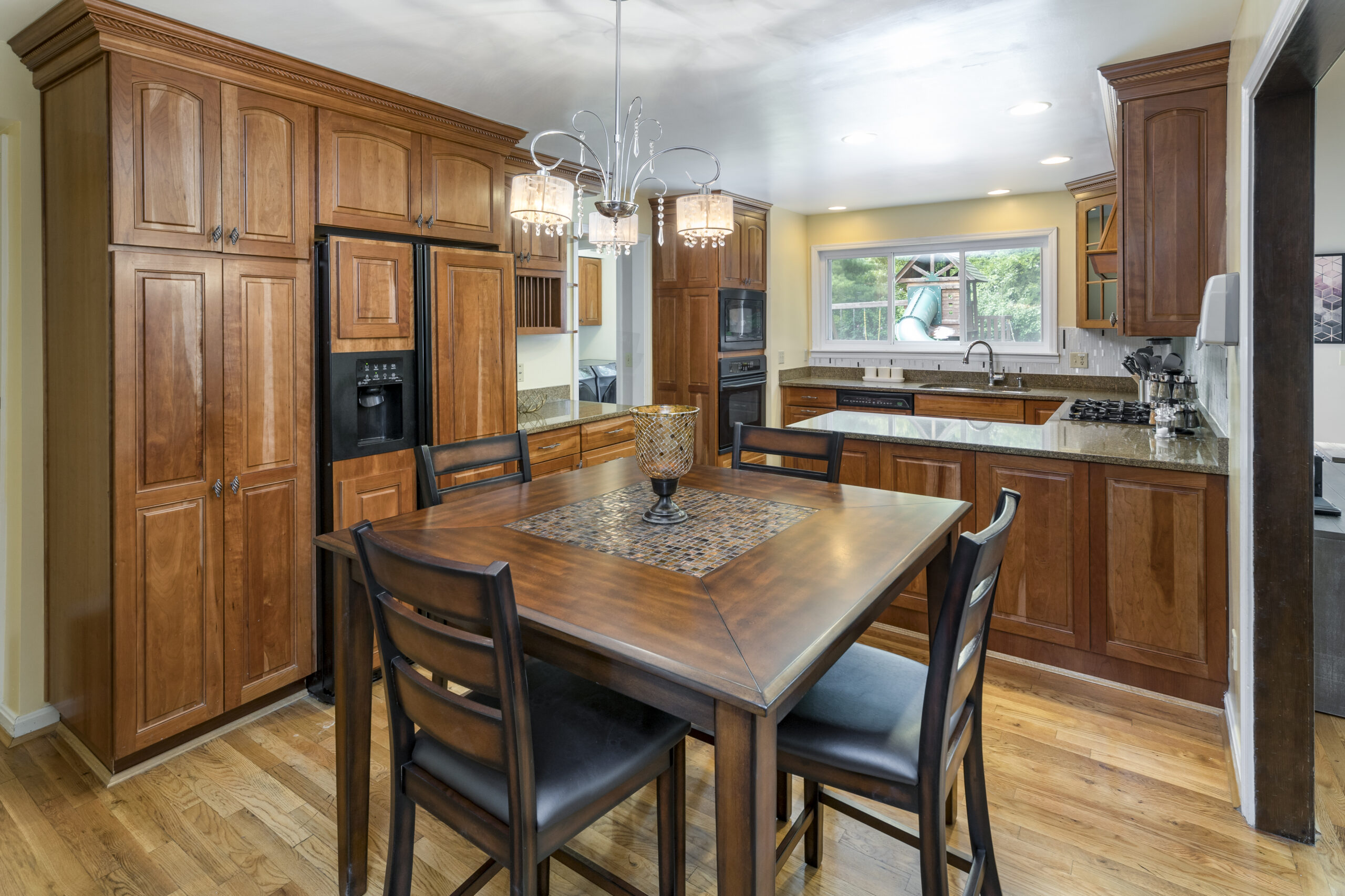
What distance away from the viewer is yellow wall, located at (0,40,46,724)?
2.39 meters

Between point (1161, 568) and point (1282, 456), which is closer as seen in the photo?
point (1282, 456)

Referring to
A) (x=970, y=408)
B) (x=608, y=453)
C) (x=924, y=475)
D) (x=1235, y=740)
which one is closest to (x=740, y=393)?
(x=970, y=408)

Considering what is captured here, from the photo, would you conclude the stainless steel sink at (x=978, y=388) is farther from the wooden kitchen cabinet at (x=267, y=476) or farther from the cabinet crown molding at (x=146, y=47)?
the wooden kitchen cabinet at (x=267, y=476)

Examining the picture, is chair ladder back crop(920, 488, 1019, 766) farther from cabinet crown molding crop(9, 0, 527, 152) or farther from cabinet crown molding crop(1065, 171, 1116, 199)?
cabinet crown molding crop(1065, 171, 1116, 199)

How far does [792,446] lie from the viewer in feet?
8.13

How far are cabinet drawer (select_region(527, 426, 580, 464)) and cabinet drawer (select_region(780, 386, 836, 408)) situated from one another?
285 cm

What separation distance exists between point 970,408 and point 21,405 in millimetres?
5300

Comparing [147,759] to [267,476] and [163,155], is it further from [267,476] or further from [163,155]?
[163,155]

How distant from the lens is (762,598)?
4.40ft

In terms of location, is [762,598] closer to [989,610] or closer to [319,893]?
[989,610]

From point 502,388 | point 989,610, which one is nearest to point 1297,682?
point 989,610

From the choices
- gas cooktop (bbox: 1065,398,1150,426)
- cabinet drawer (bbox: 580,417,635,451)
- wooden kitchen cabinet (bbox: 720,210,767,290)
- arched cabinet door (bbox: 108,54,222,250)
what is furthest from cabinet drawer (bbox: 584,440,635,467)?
gas cooktop (bbox: 1065,398,1150,426)

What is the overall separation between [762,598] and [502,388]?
2.26 m

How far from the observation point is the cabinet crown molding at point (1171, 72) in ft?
8.31
